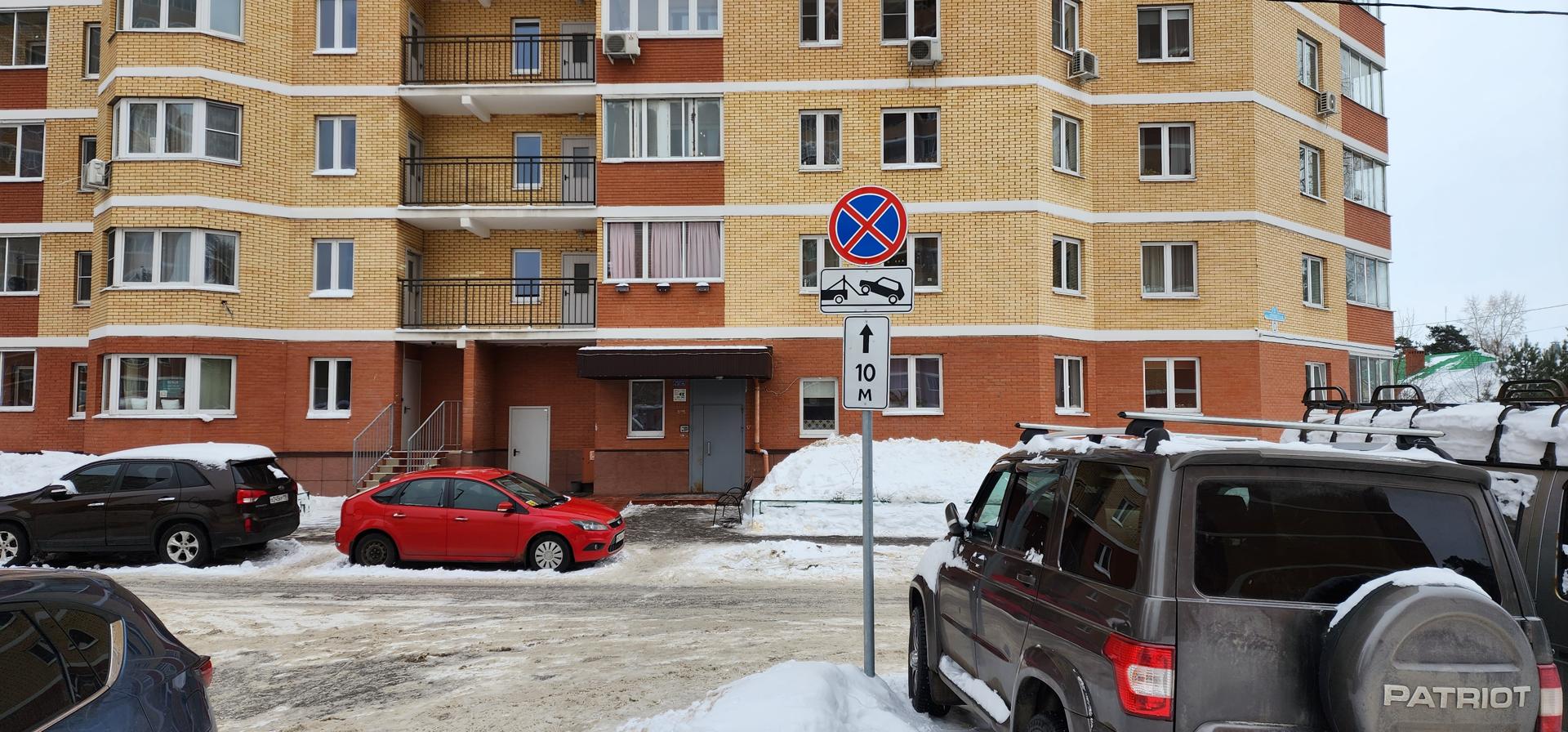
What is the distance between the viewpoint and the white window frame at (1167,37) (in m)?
22.4

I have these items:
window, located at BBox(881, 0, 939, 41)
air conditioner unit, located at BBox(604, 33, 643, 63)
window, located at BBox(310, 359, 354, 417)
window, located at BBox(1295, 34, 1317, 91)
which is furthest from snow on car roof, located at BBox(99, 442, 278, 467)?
window, located at BBox(1295, 34, 1317, 91)

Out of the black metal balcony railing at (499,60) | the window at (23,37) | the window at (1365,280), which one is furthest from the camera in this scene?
the window at (1365,280)

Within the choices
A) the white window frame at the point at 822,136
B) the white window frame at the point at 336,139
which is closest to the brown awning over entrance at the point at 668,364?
the white window frame at the point at 822,136

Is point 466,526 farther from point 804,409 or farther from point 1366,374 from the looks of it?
point 1366,374

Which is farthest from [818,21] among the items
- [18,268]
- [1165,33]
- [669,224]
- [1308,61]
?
[18,268]

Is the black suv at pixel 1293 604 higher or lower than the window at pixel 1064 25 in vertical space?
lower

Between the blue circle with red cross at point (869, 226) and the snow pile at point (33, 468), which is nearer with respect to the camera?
the blue circle with red cross at point (869, 226)

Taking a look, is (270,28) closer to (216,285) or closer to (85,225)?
(216,285)

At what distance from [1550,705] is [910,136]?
1944 centimetres

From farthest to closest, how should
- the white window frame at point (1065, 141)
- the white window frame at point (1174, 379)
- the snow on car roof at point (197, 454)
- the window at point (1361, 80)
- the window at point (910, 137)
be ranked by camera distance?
the window at point (1361, 80) < the white window frame at point (1174, 379) < the white window frame at point (1065, 141) < the window at point (910, 137) < the snow on car roof at point (197, 454)

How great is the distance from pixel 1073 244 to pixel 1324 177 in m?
8.02

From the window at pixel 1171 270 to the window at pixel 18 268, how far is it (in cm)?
2891

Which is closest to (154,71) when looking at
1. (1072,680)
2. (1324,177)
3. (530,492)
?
(530,492)

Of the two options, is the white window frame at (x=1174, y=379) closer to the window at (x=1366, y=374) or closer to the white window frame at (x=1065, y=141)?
the white window frame at (x=1065, y=141)
